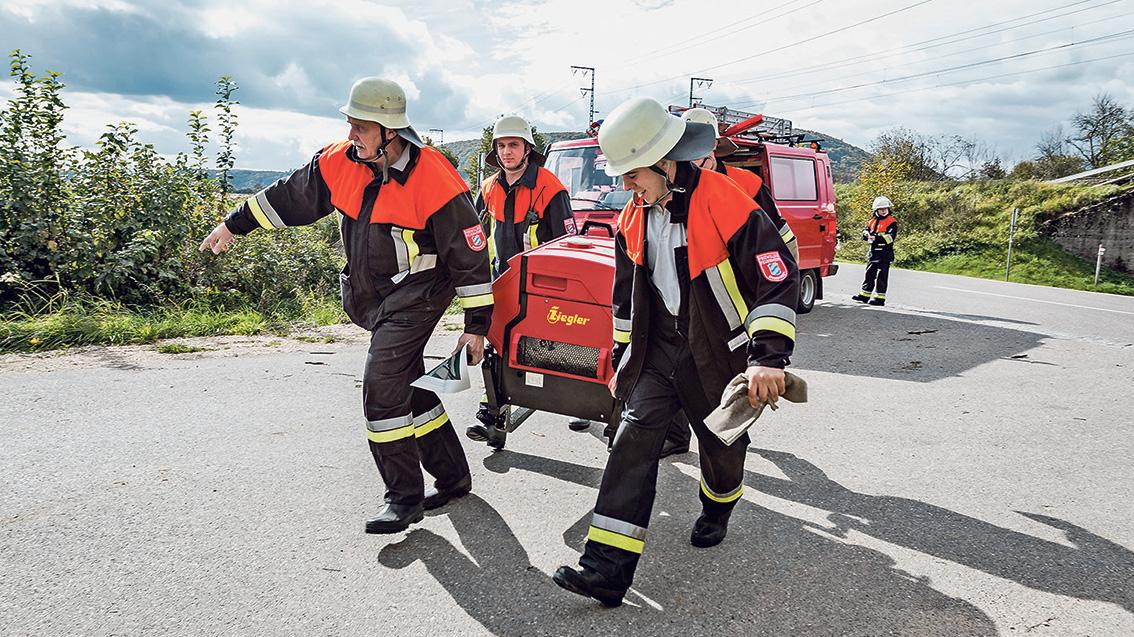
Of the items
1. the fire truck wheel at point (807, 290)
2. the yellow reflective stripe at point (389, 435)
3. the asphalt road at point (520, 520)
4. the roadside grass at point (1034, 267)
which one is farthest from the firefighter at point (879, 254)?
the yellow reflective stripe at point (389, 435)

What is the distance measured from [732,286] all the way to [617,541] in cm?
109

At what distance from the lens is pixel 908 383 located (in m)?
7.03

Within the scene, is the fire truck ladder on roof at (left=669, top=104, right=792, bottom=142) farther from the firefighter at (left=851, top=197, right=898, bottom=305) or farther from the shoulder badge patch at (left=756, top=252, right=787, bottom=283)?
the shoulder badge patch at (left=756, top=252, right=787, bottom=283)

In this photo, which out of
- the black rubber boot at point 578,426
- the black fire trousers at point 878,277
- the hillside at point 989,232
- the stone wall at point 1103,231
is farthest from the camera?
the stone wall at point 1103,231

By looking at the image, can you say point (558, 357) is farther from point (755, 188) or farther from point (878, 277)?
point (878, 277)

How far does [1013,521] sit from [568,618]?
2.48 metres

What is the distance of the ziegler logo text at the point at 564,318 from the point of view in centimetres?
403

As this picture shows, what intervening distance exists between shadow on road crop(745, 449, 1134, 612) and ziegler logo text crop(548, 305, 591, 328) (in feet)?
4.55

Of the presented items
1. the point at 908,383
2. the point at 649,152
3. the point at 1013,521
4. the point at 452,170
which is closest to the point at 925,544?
the point at 1013,521

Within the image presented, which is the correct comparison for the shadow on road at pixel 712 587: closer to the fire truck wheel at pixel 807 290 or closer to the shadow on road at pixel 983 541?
the shadow on road at pixel 983 541

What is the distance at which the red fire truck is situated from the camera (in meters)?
8.20

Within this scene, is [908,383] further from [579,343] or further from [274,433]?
[274,433]

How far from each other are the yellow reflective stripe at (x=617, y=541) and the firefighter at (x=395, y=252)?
39.6 inches

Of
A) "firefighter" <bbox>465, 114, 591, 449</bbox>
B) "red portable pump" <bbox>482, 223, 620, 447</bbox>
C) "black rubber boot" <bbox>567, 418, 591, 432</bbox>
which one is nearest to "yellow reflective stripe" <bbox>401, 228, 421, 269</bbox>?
"red portable pump" <bbox>482, 223, 620, 447</bbox>
